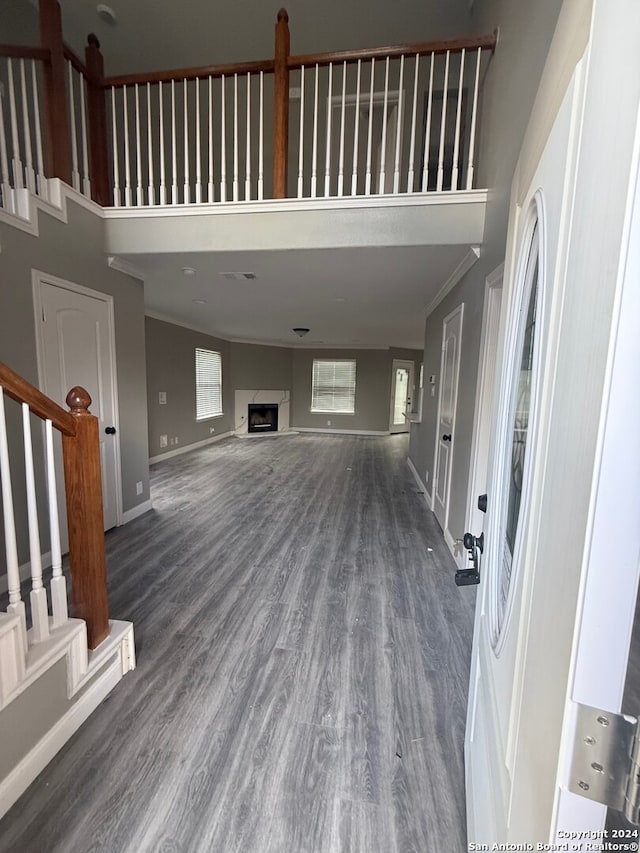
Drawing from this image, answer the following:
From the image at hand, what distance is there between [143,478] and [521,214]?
3.75 meters

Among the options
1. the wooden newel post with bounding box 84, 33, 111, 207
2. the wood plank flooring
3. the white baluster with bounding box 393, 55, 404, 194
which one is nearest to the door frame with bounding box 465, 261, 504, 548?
the wood plank flooring

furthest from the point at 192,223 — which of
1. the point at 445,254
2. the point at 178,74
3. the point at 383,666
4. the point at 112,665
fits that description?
the point at 383,666

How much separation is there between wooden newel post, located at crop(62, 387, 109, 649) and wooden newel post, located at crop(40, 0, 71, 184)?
85.0 inches

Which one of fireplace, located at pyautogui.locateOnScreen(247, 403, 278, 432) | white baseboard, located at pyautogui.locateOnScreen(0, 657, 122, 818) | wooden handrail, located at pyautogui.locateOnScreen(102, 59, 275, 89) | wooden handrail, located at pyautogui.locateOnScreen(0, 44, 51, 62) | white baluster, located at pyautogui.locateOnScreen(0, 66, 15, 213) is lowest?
white baseboard, located at pyautogui.locateOnScreen(0, 657, 122, 818)

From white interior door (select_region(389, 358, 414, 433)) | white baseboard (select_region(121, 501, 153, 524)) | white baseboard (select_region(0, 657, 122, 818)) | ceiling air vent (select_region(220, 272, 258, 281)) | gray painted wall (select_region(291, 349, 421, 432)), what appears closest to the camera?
white baseboard (select_region(0, 657, 122, 818))

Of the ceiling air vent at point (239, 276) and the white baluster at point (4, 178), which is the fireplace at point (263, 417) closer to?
the ceiling air vent at point (239, 276)

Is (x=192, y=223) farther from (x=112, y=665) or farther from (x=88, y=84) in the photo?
(x=112, y=665)

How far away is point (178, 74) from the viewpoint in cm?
267

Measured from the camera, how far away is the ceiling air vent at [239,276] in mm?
3344

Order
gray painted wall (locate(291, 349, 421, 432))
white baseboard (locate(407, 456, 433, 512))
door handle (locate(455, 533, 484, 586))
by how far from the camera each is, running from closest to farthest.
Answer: door handle (locate(455, 533, 484, 586)) → white baseboard (locate(407, 456, 433, 512)) → gray painted wall (locate(291, 349, 421, 432))

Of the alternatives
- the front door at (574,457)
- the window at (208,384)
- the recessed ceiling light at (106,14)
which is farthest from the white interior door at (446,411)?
the window at (208,384)

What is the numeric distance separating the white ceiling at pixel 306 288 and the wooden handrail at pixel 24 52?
49.1 inches

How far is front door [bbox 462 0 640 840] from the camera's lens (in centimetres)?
33

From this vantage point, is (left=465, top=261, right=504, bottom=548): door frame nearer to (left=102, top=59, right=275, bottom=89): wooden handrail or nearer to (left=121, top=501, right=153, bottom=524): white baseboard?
(left=102, top=59, right=275, bottom=89): wooden handrail
